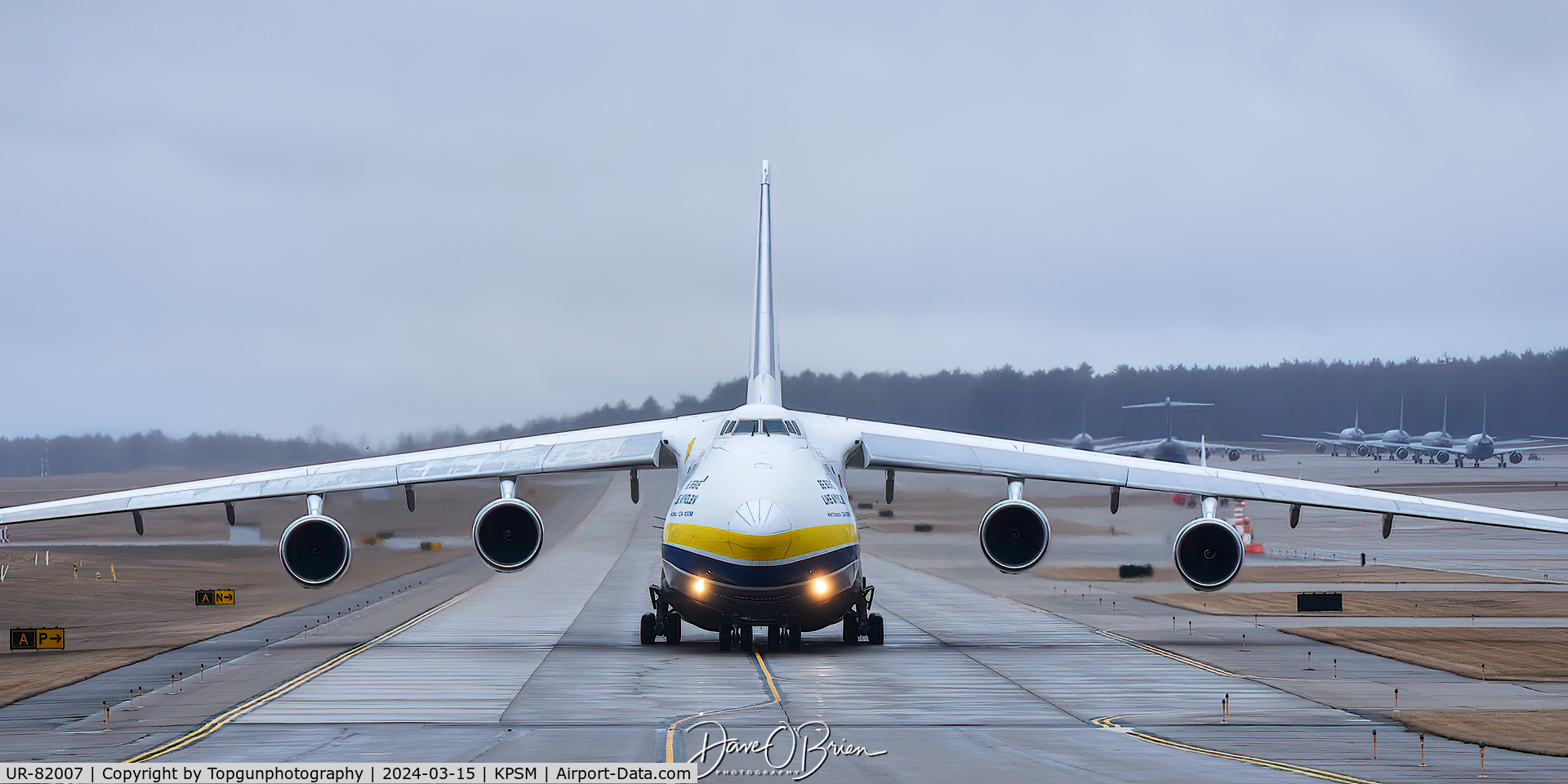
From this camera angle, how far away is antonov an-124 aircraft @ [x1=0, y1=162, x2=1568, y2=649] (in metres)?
23.0

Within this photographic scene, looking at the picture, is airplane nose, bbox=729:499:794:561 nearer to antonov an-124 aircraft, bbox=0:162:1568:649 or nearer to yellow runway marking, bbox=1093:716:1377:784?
antonov an-124 aircraft, bbox=0:162:1568:649

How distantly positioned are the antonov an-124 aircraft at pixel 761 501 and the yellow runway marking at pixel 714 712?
3.32 feet

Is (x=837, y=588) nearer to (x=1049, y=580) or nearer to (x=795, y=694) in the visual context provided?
Result: (x=795, y=694)

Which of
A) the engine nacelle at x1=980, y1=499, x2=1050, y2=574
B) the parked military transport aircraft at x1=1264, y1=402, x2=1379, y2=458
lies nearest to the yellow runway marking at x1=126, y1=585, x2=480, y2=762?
the engine nacelle at x1=980, y1=499, x2=1050, y2=574

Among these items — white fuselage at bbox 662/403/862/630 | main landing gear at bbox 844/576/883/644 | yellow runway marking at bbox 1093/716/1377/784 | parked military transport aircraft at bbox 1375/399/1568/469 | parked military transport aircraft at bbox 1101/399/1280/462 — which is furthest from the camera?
parked military transport aircraft at bbox 1375/399/1568/469

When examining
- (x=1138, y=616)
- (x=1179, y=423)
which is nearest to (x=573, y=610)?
(x=1138, y=616)

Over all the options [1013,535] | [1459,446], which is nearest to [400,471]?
[1013,535]

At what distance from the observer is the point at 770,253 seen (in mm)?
33406

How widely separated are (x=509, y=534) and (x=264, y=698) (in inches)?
230

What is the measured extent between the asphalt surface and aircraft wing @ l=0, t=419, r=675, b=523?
2.87 metres

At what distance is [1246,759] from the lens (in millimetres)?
15977

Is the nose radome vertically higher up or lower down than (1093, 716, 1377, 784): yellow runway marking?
higher up

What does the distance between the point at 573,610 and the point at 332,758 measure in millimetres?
20511

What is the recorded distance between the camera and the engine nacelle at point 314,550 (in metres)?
25.3
